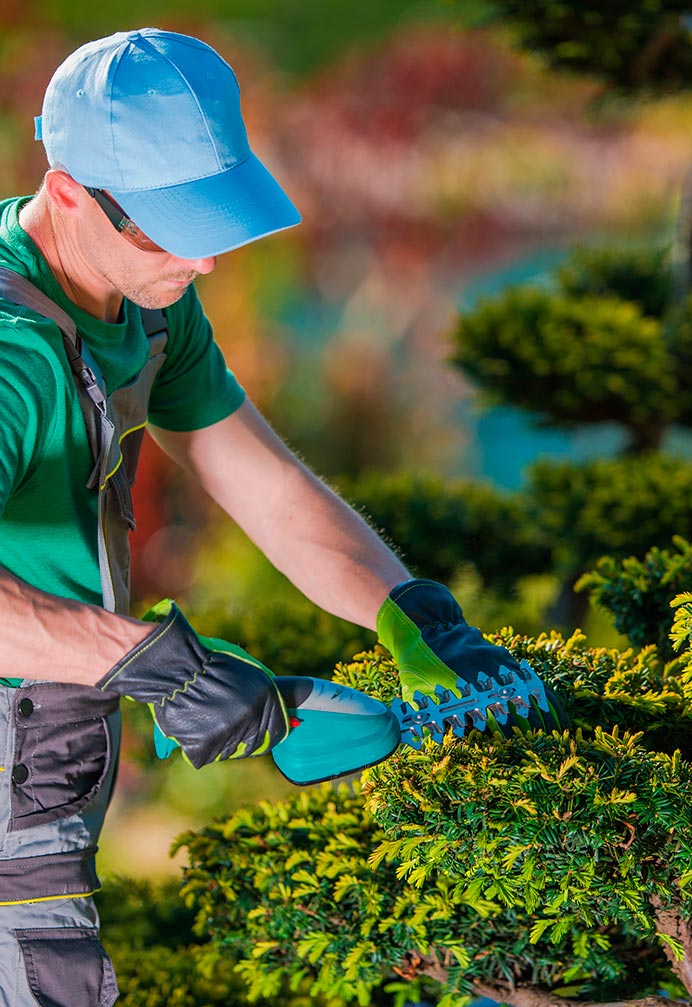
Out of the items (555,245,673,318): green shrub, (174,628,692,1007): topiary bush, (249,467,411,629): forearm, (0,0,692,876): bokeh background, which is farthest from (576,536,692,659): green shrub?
(0,0,692,876): bokeh background

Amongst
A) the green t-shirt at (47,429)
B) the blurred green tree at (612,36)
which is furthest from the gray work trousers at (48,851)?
the blurred green tree at (612,36)

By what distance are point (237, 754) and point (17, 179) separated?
5.96m

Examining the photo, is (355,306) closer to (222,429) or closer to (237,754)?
(222,429)

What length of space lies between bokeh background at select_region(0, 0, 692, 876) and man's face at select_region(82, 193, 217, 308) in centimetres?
486

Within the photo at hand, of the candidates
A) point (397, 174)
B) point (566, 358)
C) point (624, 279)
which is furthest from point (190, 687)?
point (397, 174)

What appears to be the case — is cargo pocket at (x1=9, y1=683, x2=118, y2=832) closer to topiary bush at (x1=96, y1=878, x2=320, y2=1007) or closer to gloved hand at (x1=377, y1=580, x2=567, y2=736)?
gloved hand at (x1=377, y1=580, x2=567, y2=736)

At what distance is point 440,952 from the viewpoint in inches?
51.5

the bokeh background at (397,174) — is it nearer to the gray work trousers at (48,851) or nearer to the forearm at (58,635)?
the gray work trousers at (48,851)

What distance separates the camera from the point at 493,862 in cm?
106

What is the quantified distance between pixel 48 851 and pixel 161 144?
0.68m

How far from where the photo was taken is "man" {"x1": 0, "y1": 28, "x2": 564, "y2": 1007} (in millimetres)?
994

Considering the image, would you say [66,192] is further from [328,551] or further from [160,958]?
[160,958]

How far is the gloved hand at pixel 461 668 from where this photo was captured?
3.80 ft

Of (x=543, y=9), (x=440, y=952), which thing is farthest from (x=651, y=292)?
(x=440, y=952)
